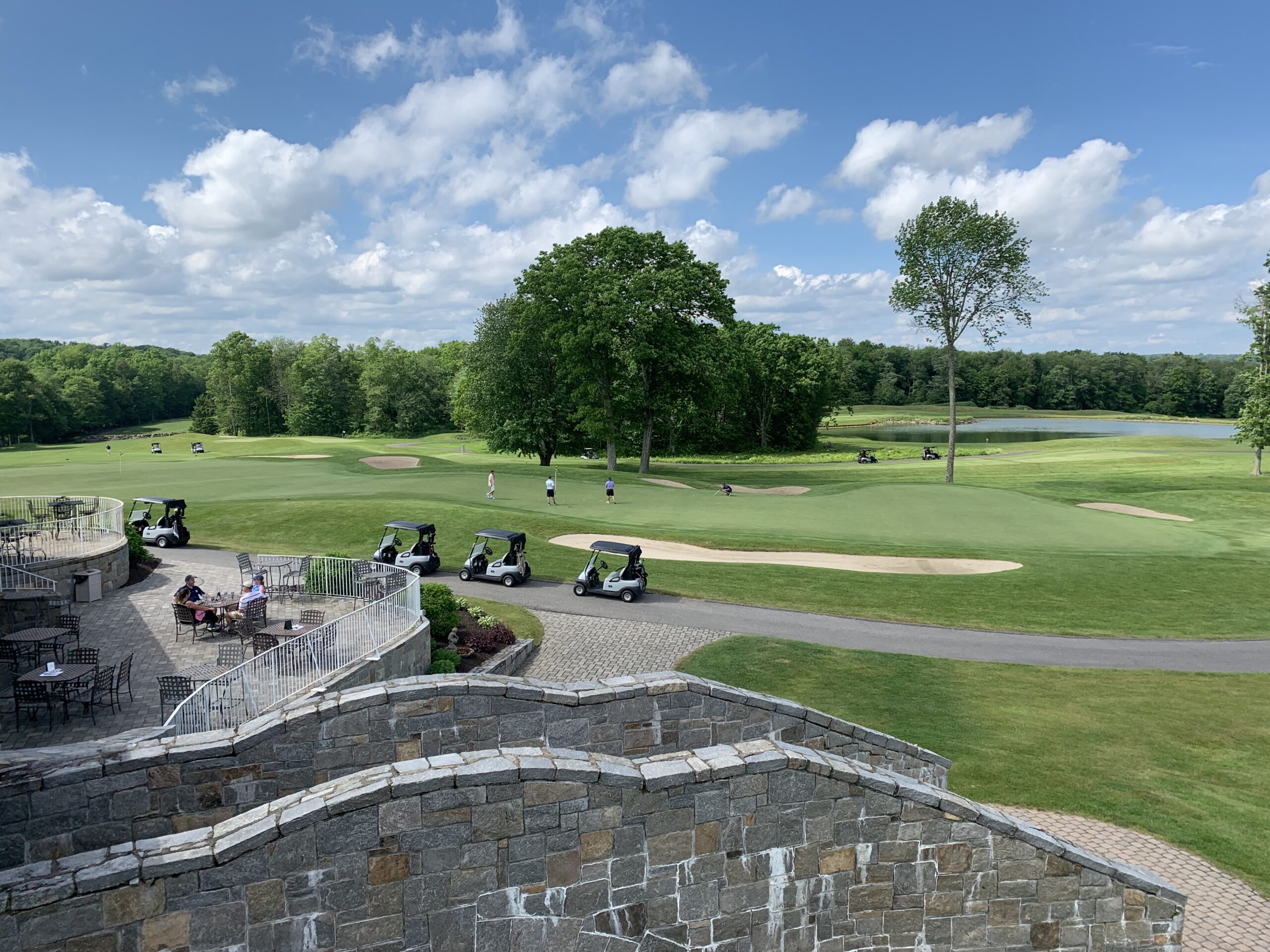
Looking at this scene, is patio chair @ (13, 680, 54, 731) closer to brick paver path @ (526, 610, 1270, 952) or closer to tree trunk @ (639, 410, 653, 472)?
brick paver path @ (526, 610, 1270, 952)

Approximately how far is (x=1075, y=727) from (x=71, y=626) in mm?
19754

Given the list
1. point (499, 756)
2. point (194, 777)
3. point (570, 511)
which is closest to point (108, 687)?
point (194, 777)

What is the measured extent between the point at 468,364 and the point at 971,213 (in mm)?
36807

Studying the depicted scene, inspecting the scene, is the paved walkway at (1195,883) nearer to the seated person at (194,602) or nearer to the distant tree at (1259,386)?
the seated person at (194,602)

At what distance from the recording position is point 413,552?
24812 mm

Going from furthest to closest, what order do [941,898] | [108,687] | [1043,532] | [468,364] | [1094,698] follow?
[468,364] < [1043,532] < [1094,698] < [108,687] < [941,898]

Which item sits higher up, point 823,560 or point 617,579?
point 617,579

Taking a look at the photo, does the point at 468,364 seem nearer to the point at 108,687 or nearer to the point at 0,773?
the point at 108,687

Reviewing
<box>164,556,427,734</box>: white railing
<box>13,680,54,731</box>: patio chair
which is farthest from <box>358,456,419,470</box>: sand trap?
<box>13,680,54,731</box>: patio chair

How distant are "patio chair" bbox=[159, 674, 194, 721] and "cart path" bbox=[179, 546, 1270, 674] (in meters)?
10.7

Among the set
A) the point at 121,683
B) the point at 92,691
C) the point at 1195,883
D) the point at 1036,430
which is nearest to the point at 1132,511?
the point at 1195,883

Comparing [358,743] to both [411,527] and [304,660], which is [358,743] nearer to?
[304,660]

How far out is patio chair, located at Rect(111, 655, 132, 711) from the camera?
12.6 meters

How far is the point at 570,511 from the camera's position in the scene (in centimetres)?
3419
